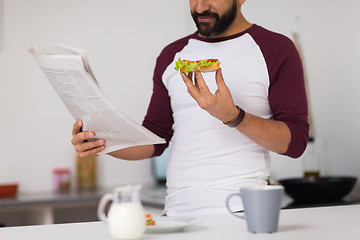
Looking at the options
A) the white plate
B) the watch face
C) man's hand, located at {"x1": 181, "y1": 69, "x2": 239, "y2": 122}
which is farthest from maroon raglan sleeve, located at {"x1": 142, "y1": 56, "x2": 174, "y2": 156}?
the watch face

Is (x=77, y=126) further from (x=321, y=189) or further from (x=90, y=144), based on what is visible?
(x=321, y=189)

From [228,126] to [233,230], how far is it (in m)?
0.48

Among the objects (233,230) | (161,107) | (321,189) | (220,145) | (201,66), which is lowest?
(321,189)

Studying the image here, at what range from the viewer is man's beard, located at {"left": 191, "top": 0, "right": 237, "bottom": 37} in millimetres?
1617

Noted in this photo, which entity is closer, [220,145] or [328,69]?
[220,145]

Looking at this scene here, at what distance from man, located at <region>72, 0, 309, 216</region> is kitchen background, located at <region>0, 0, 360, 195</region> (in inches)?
47.7

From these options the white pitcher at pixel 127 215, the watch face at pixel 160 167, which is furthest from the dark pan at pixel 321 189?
the white pitcher at pixel 127 215

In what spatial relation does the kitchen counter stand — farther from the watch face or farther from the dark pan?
the dark pan

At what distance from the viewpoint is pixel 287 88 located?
60.4 inches

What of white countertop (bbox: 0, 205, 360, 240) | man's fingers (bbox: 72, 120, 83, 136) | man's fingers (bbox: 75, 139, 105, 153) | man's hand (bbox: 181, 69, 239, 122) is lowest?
white countertop (bbox: 0, 205, 360, 240)

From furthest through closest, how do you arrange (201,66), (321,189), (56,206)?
(56,206) < (321,189) < (201,66)

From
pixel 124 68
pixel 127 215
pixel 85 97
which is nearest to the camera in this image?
pixel 127 215

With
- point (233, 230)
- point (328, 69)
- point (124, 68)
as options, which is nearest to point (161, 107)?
point (233, 230)

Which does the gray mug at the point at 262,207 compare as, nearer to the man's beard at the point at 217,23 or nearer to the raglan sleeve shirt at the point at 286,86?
the raglan sleeve shirt at the point at 286,86
